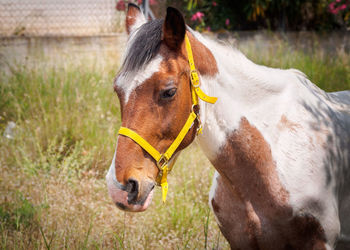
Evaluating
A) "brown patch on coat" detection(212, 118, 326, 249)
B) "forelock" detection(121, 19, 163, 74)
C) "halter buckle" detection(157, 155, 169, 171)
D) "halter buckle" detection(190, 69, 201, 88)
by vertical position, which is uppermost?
"forelock" detection(121, 19, 163, 74)

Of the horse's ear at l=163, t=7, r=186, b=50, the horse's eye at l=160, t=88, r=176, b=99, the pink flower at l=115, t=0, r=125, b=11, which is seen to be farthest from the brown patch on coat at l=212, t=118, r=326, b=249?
the pink flower at l=115, t=0, r=125, b=11

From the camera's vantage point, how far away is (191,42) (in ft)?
6.12

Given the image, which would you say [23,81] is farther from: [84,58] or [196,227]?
[196,227]

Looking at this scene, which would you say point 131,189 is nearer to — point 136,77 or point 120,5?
point 136,77

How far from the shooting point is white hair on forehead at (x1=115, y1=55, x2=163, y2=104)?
66.4 inches

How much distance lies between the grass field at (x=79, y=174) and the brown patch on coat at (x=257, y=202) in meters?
0.57

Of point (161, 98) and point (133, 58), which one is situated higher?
point (133, 58)

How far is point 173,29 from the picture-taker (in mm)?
1721

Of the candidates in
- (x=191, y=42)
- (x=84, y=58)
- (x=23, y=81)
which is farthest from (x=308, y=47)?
(x=191, y=42)

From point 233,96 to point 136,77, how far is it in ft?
1.80

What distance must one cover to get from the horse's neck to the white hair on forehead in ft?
0.97

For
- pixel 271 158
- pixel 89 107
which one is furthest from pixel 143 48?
pixel 89 107

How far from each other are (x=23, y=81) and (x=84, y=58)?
4.64 feet

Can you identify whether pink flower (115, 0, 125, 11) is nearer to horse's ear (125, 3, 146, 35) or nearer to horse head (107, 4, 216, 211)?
horse's ear (125, 3, 146, 35)
